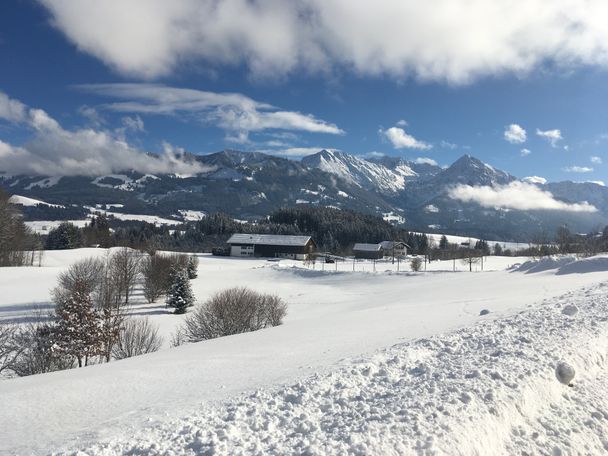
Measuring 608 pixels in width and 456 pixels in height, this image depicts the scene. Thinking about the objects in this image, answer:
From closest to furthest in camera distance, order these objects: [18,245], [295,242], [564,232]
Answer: [18,245] < [564,232] < [295,242]

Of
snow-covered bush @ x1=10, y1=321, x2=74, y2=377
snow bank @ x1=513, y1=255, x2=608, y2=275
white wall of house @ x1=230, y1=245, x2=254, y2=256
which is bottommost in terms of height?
snow-covered bush @ x1=10, y1=321, x2=74, y2=377

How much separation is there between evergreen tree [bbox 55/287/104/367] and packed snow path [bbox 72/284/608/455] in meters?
16.3

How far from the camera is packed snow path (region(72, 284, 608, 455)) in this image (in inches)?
267

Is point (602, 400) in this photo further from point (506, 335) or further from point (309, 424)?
point (309, 424)

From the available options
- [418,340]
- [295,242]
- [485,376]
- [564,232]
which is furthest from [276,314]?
[295,242]

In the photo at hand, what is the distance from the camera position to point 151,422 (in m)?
7.46

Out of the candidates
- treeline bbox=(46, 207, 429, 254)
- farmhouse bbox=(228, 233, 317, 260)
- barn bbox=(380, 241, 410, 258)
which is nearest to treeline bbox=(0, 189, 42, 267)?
farmhouse bbox=(228, 233, 317, 260)

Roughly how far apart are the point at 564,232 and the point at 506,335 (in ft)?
275

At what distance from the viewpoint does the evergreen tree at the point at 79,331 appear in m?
21.1

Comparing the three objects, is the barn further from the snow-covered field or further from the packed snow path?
the packed snow path

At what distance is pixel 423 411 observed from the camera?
7.78m

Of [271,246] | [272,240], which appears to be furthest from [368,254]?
[271,246]

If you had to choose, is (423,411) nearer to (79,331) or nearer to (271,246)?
(79,331)

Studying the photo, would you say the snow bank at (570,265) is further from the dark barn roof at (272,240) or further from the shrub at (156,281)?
the dark barn roof at (272,240)
